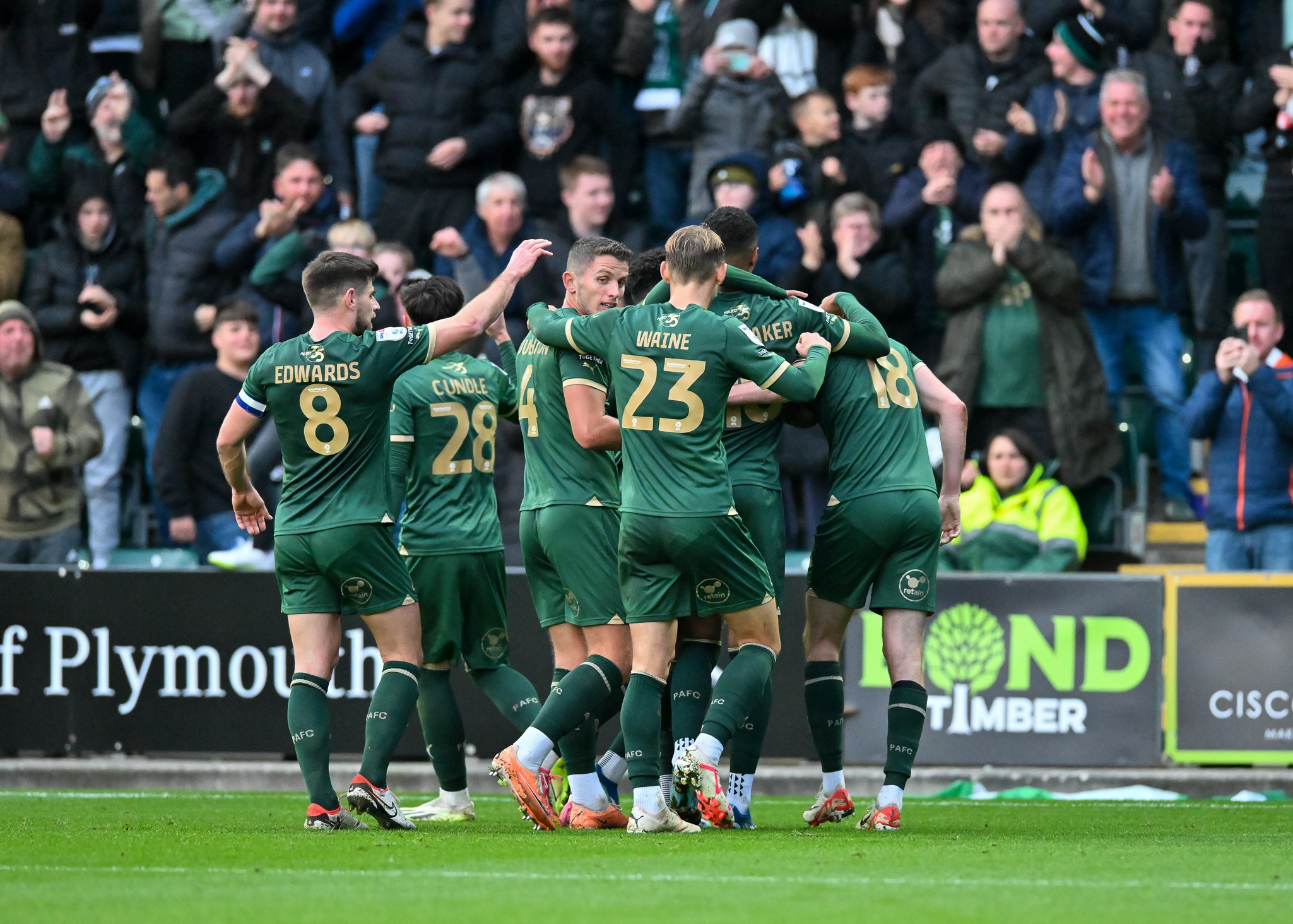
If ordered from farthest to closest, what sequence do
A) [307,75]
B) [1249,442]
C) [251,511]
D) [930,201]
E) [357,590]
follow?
[307,75], [930,201], [1249,442], [251,511], [357,590]

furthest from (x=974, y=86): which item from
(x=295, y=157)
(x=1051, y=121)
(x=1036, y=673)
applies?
(x=295, y=157)

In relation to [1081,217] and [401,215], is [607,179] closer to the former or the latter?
[401,215]

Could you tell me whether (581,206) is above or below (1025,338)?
→ above

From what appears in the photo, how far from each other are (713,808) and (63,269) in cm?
885

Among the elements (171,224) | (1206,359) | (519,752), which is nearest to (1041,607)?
(1206,359)

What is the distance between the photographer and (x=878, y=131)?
1317 centimetres

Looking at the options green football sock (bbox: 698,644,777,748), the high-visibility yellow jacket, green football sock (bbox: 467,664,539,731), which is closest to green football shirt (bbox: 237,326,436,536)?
green football sock (bbox: 467,664,539,731)

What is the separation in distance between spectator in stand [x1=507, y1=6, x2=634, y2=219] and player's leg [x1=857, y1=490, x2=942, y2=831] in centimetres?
625

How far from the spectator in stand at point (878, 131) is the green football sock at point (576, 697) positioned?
6535 mm

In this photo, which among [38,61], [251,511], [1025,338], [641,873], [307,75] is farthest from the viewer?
[38,61]

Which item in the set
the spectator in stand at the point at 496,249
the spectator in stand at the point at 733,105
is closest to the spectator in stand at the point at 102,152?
the spectator in stand at the point at 496,249

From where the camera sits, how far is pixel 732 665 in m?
7.35

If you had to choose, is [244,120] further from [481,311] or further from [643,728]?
[643,728]

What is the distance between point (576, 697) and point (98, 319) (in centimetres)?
775
